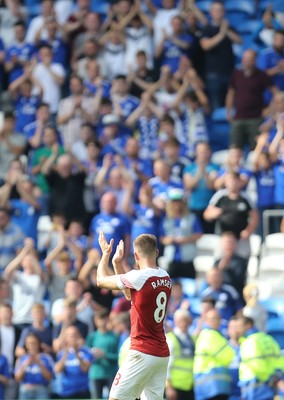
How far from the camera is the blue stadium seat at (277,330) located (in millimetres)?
16422

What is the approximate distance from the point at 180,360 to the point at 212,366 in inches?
19.0

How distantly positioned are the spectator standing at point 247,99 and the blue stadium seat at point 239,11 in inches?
100.0

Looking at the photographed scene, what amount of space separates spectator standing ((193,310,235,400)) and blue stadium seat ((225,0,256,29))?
26.9 feet

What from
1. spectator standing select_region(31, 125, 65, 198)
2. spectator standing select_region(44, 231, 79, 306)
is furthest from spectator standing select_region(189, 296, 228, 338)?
spectator standing select_region(31, 125, 65, 198)

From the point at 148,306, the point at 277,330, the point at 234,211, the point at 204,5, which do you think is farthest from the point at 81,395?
the point at 204,5

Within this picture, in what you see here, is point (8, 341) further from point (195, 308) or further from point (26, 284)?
point (195, 308)

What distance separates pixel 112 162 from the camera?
18.5m

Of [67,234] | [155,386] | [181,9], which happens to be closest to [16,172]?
[67,234]

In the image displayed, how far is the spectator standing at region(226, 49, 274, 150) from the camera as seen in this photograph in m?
19.1

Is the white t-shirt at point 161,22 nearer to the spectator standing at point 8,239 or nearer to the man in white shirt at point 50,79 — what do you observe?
the man in white shirt at point 50,79

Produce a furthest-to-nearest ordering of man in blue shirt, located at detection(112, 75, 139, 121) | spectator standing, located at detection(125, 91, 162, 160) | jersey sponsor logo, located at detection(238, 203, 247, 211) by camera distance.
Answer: man in blue shirt, located at detection(112, 75, 139, 121)
spectator standing, located at detection(125, 91, 162, 160)
jersey sponsor logo, located at detection(238, 203, 247, 211)

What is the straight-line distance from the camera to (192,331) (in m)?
15.8

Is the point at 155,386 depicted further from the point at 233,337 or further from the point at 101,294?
the point at 101,294

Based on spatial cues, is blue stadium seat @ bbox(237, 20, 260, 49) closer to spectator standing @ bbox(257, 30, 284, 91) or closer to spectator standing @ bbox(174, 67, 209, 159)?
spectator standing @ bbox(257, 30, 284, 91)
